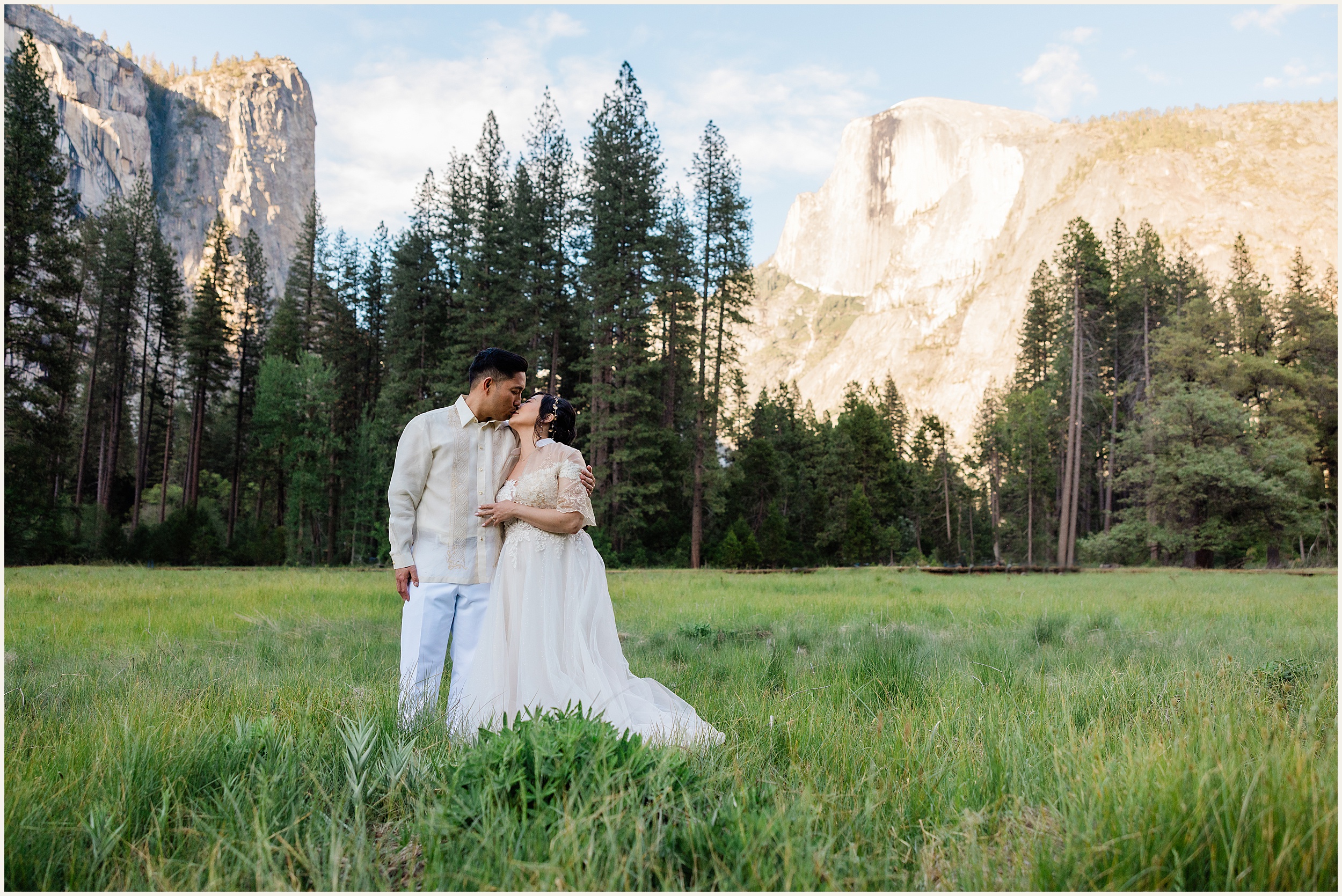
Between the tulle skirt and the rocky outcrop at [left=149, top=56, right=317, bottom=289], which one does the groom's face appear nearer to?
the tulle skirt

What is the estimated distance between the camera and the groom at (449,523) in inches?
170

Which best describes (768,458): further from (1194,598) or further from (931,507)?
(1194,598)

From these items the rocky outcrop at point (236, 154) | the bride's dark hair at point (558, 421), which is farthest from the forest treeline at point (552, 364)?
the rocky outcrop at point (236, 154)

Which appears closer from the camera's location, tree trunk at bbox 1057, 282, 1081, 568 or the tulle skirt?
Answer: the tulle skirt

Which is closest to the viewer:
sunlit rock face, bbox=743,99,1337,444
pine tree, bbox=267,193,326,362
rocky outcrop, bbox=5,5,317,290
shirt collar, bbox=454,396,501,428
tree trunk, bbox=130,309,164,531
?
shirt collar, bbox=454,396,501,428

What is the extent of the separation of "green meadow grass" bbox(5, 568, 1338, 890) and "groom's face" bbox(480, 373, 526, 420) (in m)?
1.78

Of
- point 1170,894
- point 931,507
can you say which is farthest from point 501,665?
point 931,507

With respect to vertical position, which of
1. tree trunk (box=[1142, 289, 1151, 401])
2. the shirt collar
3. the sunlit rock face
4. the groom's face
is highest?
the sunlit rock face

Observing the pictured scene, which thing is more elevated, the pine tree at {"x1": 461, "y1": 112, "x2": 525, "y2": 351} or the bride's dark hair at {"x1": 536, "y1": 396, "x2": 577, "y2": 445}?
the pine tree at {"x1": 461, "y1": 112, "x2": 525, "y2": 351}

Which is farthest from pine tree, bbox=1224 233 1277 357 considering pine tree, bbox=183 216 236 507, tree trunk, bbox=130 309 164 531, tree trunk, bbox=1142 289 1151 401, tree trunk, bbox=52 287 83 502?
tree trunk, bbox=130 309 164 531

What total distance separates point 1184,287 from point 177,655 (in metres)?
53.4

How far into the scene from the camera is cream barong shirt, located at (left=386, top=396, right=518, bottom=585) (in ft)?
14.4

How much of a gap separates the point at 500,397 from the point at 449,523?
853mm

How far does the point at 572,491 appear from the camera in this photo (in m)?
4.33
